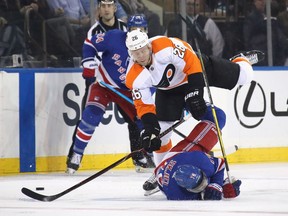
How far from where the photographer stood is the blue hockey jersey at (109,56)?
8562 millimetres

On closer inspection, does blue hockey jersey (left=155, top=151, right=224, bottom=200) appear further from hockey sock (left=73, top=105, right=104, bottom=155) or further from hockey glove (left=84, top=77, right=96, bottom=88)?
hockey glove (left=84, top=77, right=96, bottom=88)

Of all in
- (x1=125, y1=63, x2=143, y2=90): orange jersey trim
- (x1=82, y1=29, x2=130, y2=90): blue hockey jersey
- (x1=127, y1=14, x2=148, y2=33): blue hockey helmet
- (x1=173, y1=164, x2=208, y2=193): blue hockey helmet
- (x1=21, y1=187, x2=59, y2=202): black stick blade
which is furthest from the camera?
(x1=82, y1=29, x2=130, y2=90): blue hockey jersey

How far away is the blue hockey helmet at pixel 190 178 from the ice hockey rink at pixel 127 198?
0.36 feet

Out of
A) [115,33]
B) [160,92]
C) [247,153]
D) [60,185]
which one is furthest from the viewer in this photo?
[247,153]

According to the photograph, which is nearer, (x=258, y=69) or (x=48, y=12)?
(x=48, y=12)

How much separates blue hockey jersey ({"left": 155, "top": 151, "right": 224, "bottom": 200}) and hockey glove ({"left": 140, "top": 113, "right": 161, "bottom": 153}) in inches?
6.3

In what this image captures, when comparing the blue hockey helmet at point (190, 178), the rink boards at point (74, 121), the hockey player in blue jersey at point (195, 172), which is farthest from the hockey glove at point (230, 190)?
the rink boards at point (74, 121)

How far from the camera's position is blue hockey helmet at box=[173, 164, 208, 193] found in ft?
20.0

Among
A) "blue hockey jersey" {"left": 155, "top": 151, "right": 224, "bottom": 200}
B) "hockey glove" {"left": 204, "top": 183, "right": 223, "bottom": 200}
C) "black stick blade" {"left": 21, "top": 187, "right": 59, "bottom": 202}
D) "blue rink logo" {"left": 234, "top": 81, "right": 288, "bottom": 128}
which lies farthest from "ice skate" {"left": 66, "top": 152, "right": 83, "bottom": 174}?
"hockey glove" {"left": 204, "top": 183, "right": 223, "bottom": 200}

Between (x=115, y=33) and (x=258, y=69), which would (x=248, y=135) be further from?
(x=115, y=33)

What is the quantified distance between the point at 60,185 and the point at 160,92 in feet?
4.34

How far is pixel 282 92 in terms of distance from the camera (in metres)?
9.80

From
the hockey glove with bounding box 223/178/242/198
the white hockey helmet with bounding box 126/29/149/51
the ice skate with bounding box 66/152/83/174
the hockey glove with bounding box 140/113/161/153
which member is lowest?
the ice skate with bounding box 66/152/83/174

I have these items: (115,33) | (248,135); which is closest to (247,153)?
(248,135)
